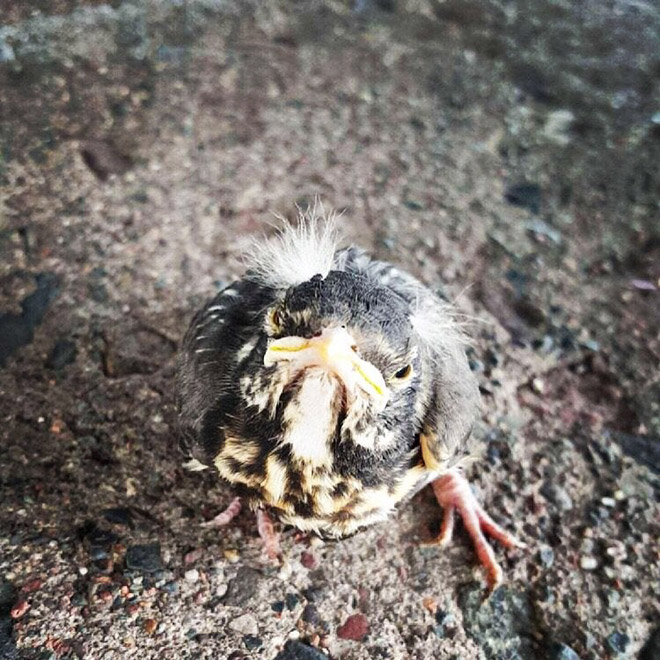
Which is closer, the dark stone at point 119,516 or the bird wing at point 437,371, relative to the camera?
the bird wing at point 437,371

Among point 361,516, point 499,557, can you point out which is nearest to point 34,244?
point 361,516

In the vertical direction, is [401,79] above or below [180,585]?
above

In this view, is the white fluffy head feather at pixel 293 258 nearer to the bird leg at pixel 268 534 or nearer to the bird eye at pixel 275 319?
the bird eye at pixel 275 319

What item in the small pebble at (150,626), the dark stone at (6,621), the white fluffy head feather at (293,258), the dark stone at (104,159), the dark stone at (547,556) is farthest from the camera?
the dark stone at (104,159)

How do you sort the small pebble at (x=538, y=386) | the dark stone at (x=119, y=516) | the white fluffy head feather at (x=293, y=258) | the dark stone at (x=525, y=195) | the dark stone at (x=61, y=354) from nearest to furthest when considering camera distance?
the white fluffy head feather at (x=293, y=258), the dark stone at (x=119, y=516), the dark stone at (x=61, y=354), the small pebble at (x=538, y=386), the dark stone at (x=525, y=195)

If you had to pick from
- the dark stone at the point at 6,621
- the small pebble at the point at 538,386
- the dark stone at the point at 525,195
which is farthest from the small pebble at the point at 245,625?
the dark stone at the point at 525,195

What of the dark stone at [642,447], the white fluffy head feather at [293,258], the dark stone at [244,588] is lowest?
the dark stone at [244,588]

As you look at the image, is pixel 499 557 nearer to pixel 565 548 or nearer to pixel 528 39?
pixel 565 548
